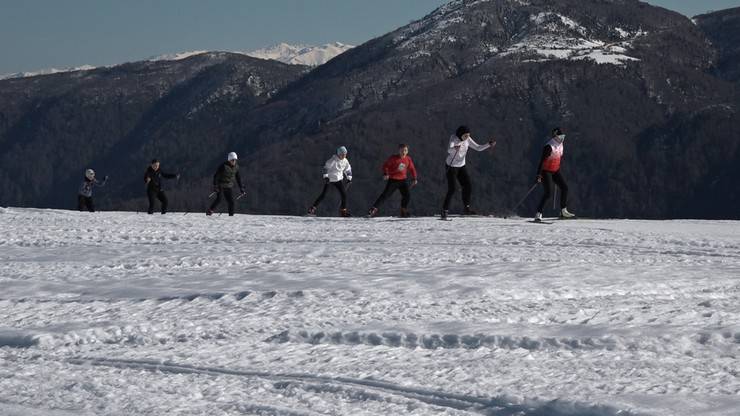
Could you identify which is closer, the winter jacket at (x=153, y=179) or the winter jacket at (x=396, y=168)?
the winter jacket at (x=396, y=168)

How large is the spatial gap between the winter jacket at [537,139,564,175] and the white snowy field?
4730 mm

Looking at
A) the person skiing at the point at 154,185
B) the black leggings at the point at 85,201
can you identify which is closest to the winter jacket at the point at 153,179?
the person skiing at the point at 154,185

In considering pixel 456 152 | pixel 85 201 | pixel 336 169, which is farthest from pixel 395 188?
pixel 85 201

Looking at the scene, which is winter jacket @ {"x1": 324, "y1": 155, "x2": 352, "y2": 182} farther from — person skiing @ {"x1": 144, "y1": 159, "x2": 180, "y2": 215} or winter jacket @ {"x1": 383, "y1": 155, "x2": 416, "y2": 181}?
person skiing @ {"x1": 144, "y1": 159, "x2": 180, "y2": 215}

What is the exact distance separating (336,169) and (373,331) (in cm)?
1548

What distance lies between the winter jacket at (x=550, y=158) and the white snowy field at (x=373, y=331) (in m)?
4.73

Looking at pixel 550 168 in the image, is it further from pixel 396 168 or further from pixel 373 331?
pixel 373 331

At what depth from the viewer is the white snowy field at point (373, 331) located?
4.74m

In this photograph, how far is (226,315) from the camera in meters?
6.89

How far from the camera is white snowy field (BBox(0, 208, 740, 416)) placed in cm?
474

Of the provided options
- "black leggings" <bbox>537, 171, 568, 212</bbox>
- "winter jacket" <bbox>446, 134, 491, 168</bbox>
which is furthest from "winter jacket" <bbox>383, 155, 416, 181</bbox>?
"black leggings" <bbox>537, 171, 568, 212</bbox>

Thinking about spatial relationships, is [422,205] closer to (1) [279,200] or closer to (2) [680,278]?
(1) [279,200]

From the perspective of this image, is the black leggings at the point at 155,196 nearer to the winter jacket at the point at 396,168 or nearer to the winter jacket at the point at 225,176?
the winter jacket at the point at 225,176

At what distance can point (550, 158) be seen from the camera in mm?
16500
